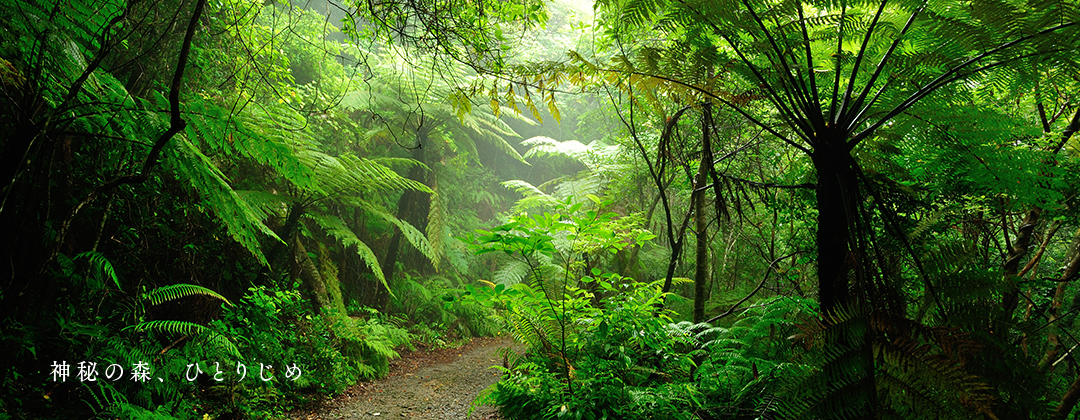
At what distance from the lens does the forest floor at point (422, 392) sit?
11.3 ft

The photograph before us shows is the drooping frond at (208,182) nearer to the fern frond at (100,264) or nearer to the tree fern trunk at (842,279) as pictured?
the fern frond at (100,264)

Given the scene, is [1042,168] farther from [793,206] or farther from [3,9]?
[3,9]

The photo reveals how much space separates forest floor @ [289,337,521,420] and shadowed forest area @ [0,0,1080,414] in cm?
18

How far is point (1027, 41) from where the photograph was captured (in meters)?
1.20

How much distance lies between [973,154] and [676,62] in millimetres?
1174

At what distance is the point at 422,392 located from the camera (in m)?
4.18

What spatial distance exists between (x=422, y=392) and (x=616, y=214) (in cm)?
265

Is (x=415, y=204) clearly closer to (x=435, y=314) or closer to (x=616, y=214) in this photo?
(x=435, y=314)

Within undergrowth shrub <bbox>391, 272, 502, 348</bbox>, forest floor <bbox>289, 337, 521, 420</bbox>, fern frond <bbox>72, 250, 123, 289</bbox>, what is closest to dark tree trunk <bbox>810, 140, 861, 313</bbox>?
forest floor <bbox>289, 337, 521, 420</bbox>

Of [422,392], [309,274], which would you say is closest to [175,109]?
[422,392]

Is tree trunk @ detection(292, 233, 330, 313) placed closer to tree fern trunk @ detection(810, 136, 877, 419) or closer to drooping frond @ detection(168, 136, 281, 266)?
drooping frond @ detection(168, 136, 281, 266)

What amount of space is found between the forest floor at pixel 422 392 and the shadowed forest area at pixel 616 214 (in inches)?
7.3

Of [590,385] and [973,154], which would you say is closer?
[973,154]

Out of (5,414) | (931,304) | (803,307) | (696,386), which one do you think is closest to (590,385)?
(696,386)
